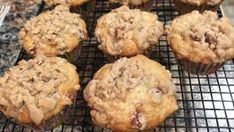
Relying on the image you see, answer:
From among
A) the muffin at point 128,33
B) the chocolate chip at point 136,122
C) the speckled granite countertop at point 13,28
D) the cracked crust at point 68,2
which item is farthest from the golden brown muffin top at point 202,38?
the speckled granite countertop at point 13,28

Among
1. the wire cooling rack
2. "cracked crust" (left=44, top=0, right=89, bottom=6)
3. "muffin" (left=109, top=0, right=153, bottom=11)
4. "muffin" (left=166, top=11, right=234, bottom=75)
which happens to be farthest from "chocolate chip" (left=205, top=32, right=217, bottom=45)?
"cracked crust" (left=44, top=0, right=89, bottom=6)

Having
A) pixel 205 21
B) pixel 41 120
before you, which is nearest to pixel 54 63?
pixel 41 120

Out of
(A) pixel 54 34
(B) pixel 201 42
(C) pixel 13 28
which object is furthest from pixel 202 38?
(C) pixel 13 28

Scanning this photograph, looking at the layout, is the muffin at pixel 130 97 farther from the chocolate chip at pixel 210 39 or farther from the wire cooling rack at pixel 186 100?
the chocolate chip at pixel 210 39

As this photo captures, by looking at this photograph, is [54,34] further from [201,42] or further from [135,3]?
[201,42]

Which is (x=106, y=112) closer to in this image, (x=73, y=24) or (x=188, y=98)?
(x=188, y=98)

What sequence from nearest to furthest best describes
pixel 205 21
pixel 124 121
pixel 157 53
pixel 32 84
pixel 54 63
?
pixel 124 121 < pixel 32 84 < pixel 54 63 < pixel 205 21 < pixel 157 53
